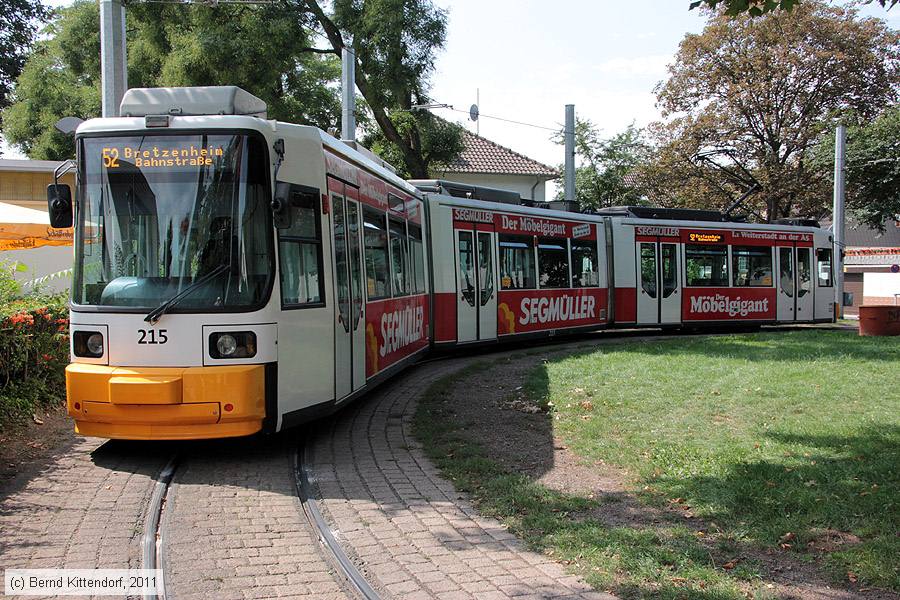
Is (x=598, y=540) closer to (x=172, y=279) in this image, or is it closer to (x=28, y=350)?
(x=172, y=279)

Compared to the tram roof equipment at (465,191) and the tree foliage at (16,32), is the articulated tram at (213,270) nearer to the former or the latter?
the tram roof equipment at (465,191)

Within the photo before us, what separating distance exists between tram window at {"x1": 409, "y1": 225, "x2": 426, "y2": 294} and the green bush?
500 cm

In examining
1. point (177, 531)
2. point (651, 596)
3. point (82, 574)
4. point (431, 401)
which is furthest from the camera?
point (431, 401)

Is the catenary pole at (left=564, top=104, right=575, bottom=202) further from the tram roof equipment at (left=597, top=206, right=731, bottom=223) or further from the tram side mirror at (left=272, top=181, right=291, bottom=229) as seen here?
the tram side mirror at (left=272, top=181, right=291, bottom=229)

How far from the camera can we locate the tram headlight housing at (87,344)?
696cm

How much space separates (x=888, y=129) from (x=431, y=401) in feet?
86.5

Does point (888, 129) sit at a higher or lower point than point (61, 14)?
lower

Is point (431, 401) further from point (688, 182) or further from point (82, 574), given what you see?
point (688, 182)

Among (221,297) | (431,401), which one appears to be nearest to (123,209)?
(221,297)

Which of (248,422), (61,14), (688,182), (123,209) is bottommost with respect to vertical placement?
(248,422)

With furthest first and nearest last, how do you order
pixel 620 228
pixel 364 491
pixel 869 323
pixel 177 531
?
pixel 620 228, pixel 869 323, pixel 364 491, pixel 177 531

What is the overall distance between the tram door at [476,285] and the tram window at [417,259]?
5.97ft

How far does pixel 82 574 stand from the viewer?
4688 millimetres

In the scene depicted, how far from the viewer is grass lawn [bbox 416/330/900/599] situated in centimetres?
484
